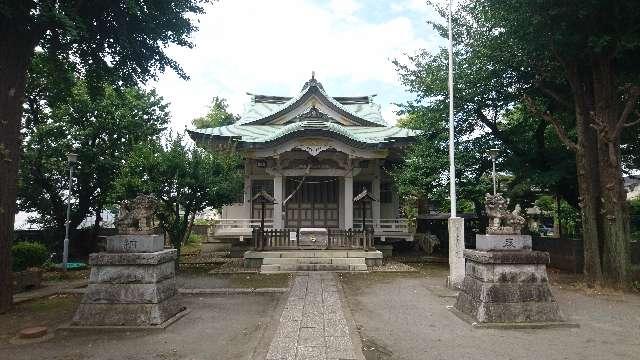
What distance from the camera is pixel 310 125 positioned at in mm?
18891

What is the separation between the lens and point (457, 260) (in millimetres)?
11656

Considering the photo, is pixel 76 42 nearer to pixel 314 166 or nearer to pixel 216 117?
pixel 314 166

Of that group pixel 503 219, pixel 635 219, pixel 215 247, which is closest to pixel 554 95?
pixel 503 219

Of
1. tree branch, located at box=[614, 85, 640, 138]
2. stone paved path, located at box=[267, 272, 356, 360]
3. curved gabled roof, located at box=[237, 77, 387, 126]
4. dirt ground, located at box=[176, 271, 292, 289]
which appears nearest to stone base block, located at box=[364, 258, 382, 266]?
dirt ground, located at box=[176, 271, 292, 289]

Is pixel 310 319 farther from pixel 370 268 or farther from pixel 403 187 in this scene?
pixel 403 187

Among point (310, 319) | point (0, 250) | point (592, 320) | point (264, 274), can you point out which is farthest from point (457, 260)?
point (0, 250)

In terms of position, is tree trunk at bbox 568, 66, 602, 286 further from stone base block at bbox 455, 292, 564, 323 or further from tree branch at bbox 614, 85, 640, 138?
stone base block at bbox 455, 292, 564, 323

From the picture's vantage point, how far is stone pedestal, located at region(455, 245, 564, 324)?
7.38m

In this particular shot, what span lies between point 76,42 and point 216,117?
26.4 metres

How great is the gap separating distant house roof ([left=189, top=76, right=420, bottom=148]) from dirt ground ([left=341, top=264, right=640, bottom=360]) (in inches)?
367

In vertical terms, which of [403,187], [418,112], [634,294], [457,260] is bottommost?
[634,294]

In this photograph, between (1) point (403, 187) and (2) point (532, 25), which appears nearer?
(2) point (532, 25)

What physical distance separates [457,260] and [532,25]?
288 inches

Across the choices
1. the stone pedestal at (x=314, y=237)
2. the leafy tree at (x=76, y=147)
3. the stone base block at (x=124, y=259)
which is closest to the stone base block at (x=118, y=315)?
the stone base block at (x=124, y=259)
